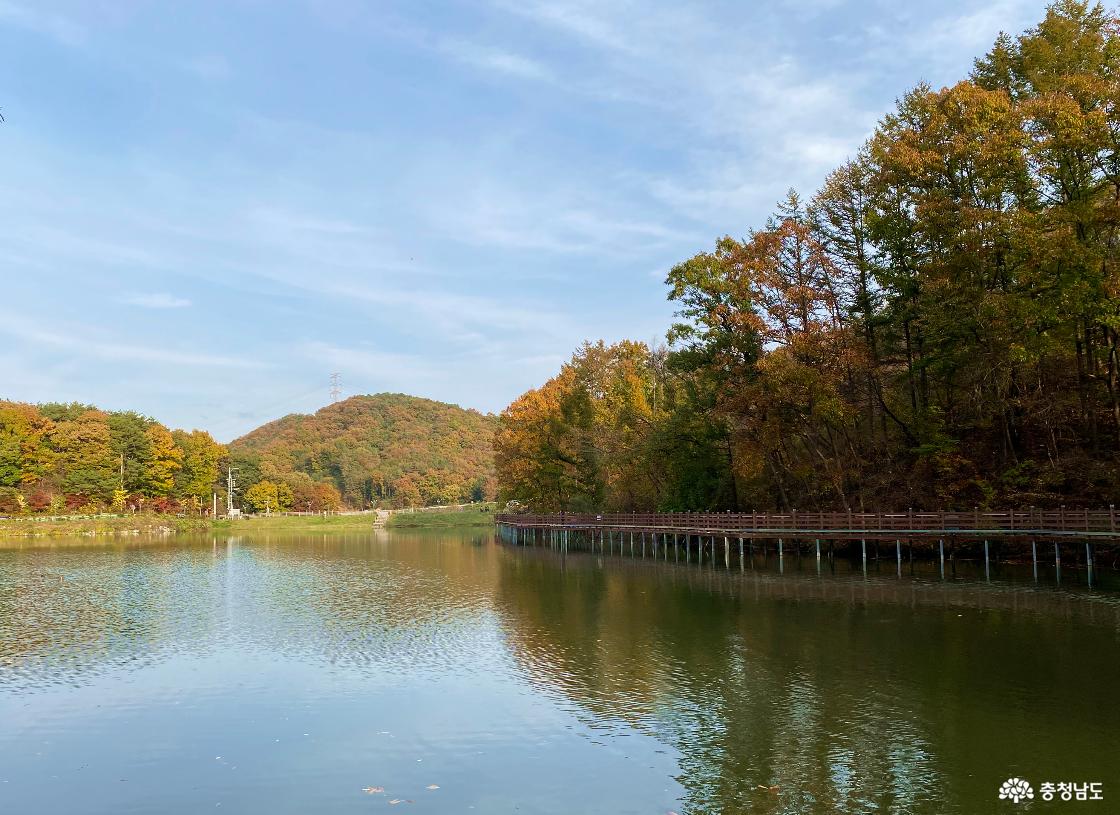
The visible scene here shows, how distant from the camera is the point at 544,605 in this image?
3145 cm

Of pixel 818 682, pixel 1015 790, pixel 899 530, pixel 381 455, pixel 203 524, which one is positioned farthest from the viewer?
pixel 381 455

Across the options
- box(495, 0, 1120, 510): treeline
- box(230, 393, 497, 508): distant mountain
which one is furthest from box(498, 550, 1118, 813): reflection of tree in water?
box(230, 393, 497, 508): distant mountain

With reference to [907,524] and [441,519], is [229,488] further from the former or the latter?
[907,524]

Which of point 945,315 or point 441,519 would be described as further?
point 441,519

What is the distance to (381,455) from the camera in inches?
6693

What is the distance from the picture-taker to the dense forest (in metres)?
91.0

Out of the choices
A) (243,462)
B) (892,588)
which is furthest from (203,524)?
(892,588)

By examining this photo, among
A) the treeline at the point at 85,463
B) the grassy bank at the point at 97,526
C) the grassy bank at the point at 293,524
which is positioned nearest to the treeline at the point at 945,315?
the grassy bank at the point at 97,526

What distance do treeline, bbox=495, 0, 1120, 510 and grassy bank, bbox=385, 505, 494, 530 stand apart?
7007 centimetres

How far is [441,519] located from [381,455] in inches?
2157

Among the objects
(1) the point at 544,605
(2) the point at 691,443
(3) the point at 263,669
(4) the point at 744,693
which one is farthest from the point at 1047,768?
(2) the point at 691,443

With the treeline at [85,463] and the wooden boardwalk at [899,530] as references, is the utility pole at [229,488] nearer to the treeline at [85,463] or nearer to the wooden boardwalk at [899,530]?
the treeline at [85,463]

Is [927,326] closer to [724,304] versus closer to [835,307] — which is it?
[835,307]

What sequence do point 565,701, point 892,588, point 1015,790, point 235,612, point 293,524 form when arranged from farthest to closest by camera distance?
point 293,524, point 892,588, point 235,612, point 565,701, point 1015,790
